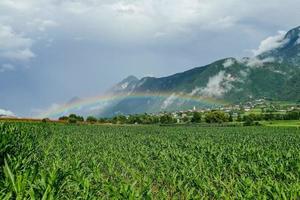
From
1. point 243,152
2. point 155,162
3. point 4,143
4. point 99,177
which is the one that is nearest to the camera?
point 99,177

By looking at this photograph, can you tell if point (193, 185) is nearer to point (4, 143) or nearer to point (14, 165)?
point (14, 165)

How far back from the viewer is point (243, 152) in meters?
31.4

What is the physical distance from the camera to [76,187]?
46.8 ft

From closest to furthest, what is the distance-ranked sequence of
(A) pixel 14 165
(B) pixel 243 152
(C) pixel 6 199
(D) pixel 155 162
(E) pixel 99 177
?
(C) pixel 6 199 < (A) pixel 14 165 < (E) pixel 99 177 < (D) pixel 155 162 < (B) pixel 243 152

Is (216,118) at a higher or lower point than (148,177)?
lower

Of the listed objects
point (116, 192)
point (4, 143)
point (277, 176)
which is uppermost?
point (4, 143)

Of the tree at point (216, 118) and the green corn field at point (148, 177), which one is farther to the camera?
the tree at point (216, 118)

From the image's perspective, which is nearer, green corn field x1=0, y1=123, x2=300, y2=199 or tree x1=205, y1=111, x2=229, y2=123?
green corn field x1=0, y1=123, x2=300, y2=199

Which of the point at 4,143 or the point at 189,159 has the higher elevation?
the point at 4,143

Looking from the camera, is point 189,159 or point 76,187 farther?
point 189,159

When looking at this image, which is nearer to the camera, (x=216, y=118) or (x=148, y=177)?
(x=148, y=177)

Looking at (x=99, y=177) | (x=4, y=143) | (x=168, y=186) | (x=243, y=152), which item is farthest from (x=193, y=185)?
(x=243, y=152)

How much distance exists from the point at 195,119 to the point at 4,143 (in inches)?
7061

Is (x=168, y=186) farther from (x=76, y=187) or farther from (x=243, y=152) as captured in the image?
(x=243, y=152)
